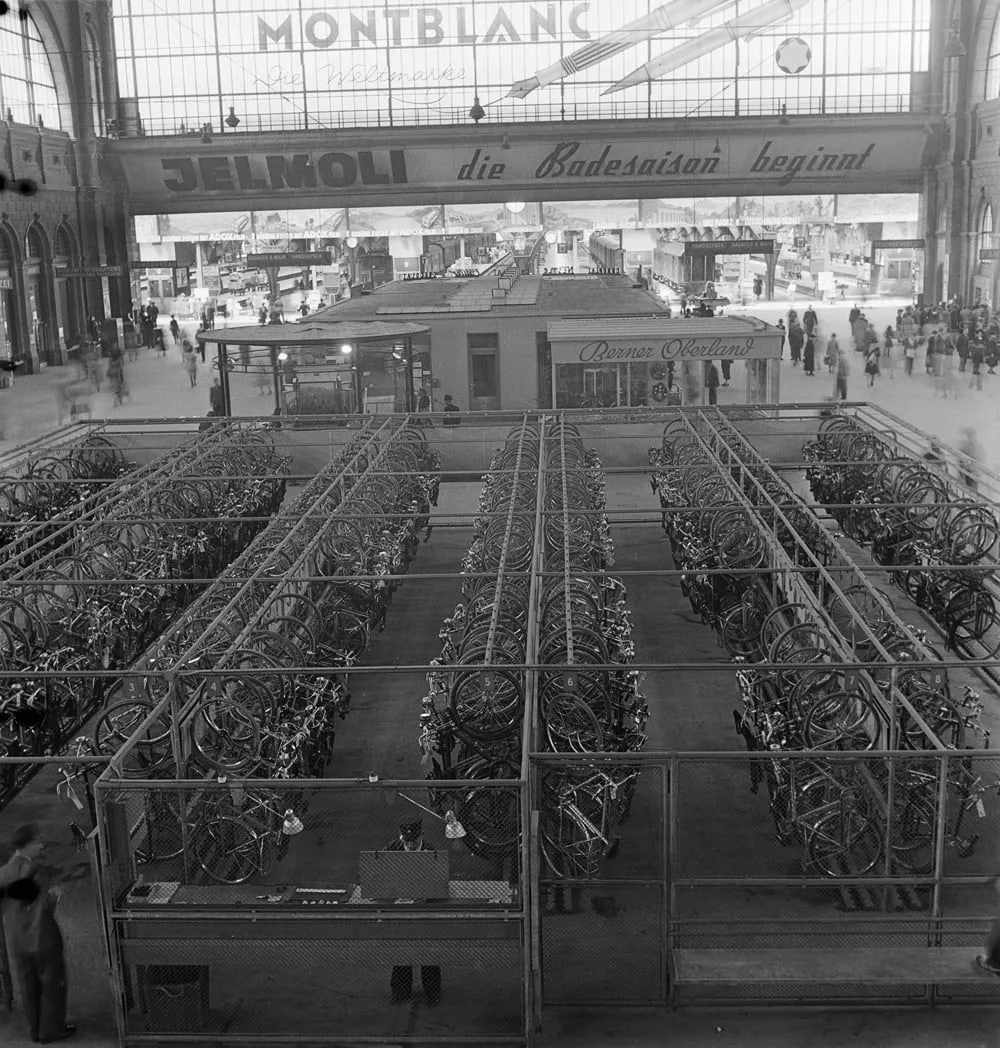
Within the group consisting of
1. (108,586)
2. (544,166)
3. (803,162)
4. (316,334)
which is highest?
(544,166)

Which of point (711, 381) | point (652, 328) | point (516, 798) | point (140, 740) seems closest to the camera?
point (516, 798)

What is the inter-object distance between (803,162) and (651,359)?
74.9 feet

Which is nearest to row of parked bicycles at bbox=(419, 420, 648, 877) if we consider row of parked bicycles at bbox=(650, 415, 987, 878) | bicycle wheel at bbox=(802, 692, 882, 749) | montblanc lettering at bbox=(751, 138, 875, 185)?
row of parked bicycles at bbox=(650, 415, 987, 878)

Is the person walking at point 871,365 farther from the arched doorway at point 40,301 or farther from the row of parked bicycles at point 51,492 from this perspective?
the arched doorway at point 40,301

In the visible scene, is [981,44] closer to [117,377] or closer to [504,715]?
[117,377]

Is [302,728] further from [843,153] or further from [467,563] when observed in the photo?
[843,153]

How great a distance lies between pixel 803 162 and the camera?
158 ft

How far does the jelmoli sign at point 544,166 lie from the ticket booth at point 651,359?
61.2ft

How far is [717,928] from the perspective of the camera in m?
9.57

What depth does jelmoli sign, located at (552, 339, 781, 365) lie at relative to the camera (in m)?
28.2

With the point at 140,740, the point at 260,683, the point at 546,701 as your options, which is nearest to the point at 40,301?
the point at 260,683

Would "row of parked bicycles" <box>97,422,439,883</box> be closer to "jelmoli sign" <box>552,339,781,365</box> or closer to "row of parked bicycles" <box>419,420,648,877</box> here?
"row of parked bicycles" <box>419,420,648,877</box>

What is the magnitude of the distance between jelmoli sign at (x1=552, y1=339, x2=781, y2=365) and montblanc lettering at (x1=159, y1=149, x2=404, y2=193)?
22.0 m

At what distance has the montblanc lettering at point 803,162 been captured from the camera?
4781 cm
